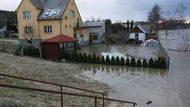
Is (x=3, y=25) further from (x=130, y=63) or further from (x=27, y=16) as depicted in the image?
(x=130, y=63)

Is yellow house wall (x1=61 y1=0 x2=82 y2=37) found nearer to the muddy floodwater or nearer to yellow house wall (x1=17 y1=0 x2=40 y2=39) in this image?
yellow house wall (x1=17 y1=0 x2=40 y2=39)

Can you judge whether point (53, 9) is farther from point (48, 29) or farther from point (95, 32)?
point (95, 32)

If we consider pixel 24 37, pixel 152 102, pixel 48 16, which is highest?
pixel 48 16

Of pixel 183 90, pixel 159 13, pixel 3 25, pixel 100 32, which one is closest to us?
pixel 183 90

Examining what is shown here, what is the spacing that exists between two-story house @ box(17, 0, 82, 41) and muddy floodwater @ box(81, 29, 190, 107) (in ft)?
53.3

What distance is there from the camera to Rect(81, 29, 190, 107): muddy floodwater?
12484mm

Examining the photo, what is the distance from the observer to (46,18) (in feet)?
121

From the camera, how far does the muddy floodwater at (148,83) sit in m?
12.5

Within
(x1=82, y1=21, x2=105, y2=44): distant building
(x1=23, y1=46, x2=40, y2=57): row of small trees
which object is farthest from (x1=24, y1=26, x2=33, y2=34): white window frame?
(x1=23, y1=46, x2=40, y2=57): row of small trees

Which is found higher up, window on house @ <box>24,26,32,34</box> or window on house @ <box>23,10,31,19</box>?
window on house @ <box>23,10,31,19</box>

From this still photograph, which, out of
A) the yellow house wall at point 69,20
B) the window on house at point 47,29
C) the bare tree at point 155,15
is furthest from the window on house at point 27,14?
the bare tree at point 155,15

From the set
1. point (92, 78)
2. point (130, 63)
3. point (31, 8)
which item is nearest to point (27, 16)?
point (31, 8)

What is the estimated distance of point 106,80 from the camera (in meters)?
16.7

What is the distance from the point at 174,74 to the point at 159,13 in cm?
6301
